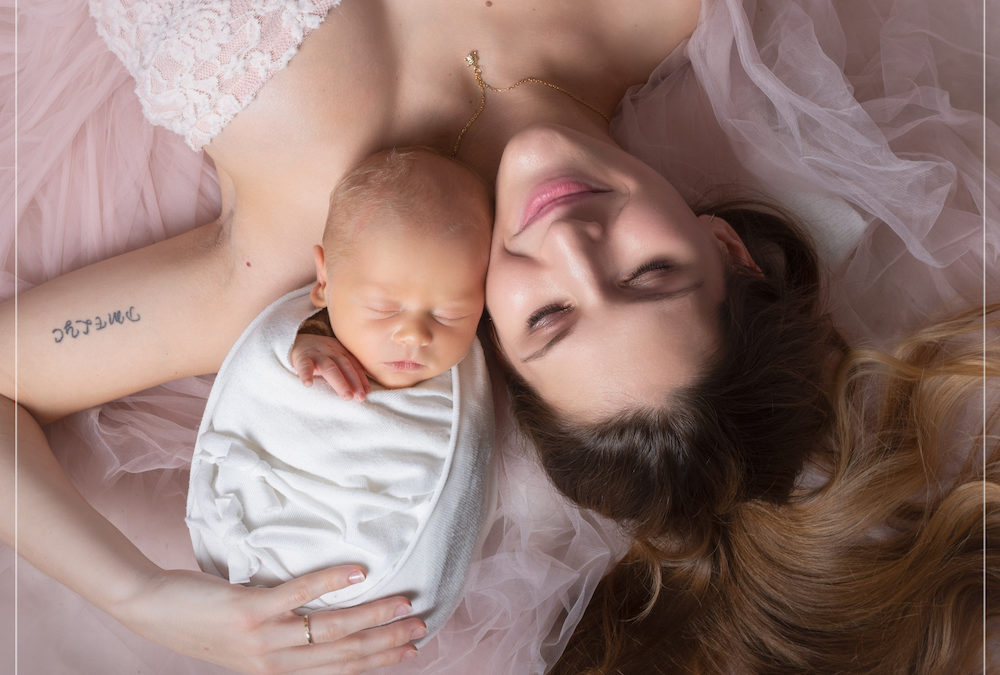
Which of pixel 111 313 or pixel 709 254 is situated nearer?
pixel 709 254

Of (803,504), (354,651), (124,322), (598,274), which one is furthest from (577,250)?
(124,322)

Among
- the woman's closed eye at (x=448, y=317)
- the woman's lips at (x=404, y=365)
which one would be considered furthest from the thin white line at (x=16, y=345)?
the woman's closed eye at (x=448, y=317)

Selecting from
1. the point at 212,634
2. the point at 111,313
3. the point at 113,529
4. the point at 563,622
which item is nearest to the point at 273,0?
the point at 111,313

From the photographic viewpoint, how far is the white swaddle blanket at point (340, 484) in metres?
1.83

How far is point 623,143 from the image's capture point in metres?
2.17

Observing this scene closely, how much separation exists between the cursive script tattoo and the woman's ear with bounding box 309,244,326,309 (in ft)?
1.53

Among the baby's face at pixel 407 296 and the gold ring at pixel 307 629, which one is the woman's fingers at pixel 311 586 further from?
the baby's face at pixel 407 296

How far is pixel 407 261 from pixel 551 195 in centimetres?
34

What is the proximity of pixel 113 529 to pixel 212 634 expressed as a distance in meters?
0.38

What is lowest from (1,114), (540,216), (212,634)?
(212,634)

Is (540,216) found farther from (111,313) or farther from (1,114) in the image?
(1,114)

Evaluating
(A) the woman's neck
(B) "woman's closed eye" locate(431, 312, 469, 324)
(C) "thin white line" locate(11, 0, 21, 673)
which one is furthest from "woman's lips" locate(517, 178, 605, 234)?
(C) "thin white line" locate(11, 0, 21, 673)

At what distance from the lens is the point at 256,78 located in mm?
1800

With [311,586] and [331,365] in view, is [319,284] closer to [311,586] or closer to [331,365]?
[331,365]
